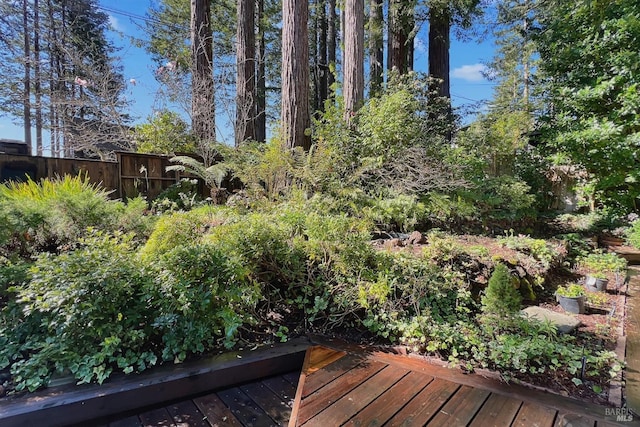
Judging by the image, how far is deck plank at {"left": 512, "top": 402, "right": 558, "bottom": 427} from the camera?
4.91 ft

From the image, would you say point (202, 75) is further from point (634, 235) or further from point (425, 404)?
point (634, 235)

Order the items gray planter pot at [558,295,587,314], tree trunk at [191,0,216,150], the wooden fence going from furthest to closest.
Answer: tree trunk at [191,0,216,150] < the wooden fence < gray planter pot at [558,295,587,314]

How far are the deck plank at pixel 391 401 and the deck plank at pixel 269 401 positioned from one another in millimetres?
373

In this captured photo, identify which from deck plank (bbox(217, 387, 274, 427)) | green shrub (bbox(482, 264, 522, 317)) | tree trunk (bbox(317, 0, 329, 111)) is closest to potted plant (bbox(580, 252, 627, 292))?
green shrub (bbox(482, 264, 522, 317))

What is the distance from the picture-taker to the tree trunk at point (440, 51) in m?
7.73

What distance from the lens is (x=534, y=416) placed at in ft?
5.10

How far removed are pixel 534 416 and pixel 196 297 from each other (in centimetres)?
194

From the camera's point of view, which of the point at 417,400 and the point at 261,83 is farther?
the point at 261,83

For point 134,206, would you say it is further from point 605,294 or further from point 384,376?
point 605,294

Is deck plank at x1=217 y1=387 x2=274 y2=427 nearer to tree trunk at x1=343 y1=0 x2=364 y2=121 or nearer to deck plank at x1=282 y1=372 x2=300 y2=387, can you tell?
deck plank at x1=282 y1=372 x2=300 y2=387

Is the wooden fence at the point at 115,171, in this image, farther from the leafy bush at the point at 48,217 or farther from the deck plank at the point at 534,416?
the deck plank at the point at 534,416

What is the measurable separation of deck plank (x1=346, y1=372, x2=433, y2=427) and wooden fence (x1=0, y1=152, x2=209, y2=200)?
5505 mm

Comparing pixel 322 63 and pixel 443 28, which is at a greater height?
pixel 322 63

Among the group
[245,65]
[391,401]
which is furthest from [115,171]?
[391,401]
